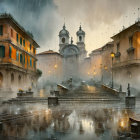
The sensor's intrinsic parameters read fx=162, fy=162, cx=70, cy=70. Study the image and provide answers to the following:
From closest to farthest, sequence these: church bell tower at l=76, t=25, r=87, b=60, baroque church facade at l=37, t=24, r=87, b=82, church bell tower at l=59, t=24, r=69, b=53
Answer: baroque church facade at l=37, t=24, r=87, b=82 < church bell tower at l=59, t=24, r=69, b=53 < church bell tower at l=76, t=25, r=87, b=60

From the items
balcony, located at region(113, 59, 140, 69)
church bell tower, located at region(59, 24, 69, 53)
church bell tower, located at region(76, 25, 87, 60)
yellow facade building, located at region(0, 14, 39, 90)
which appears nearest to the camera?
yellow facade building, located at region(0, 14, 39, 90)

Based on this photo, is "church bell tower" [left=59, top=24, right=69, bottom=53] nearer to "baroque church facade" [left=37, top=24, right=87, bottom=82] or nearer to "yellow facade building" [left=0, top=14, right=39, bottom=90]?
"baroque church facade" [left=37, top=24, right=87, bottom=82]

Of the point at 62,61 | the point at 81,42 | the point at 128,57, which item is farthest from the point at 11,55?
the point at 81,42

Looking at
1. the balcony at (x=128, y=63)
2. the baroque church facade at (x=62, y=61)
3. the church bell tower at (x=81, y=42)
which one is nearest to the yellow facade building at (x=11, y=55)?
the balcony at (x=128, y=63)

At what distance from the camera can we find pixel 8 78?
85.4ft

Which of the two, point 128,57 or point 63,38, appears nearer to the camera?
point 128,57

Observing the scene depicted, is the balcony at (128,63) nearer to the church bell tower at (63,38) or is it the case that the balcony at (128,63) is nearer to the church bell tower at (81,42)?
the church bell tower at (81,42)

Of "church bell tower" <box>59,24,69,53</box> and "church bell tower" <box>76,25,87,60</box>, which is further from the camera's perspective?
"church bell tower" <box>76,25,87,60</box>

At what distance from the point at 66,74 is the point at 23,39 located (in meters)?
40.9

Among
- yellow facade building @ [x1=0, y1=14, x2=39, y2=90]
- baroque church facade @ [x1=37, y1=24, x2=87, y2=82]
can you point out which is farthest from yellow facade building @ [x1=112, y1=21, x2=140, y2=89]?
baroque church facade @ [x1=37, y1=24, x2=87, y2=82]

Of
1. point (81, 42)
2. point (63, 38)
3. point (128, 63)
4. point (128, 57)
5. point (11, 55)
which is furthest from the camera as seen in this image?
point (81, 42)

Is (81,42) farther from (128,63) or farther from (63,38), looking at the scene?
(128,63)

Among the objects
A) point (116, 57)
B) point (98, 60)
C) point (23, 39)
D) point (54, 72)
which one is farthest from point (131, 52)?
point (54, 72)

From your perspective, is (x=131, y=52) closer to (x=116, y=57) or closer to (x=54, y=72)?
(x=116, y=57)
